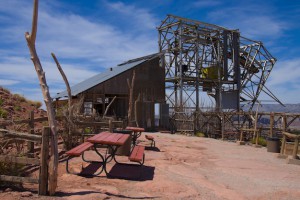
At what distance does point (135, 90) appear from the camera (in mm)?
24516

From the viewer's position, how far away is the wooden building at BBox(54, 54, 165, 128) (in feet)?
76.1

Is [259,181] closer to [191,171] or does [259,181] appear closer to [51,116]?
[191,171]

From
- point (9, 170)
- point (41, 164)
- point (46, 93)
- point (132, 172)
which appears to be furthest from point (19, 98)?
point (41, 164)

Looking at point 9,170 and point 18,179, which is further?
point 9,170

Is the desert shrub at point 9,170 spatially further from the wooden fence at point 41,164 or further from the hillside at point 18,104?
the hillside at point 18,104

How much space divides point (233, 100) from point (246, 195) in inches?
1056

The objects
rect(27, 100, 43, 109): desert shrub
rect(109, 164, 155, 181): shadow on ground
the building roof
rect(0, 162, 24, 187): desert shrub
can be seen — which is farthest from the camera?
rect(27, 100, 43, 109): desert shrub

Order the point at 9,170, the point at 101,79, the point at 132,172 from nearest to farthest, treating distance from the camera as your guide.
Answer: the point at 9,170 < the point at 132,172 < the point at 101,79

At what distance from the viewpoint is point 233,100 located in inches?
1270

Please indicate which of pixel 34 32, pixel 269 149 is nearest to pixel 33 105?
pixel 269 149

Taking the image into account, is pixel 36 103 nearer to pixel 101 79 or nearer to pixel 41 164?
pixel 101 79

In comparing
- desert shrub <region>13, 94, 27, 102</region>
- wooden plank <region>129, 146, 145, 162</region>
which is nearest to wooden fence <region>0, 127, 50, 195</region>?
wooden plank <region>129, 146, 145, 162</region>

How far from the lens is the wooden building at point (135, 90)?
23203 mm

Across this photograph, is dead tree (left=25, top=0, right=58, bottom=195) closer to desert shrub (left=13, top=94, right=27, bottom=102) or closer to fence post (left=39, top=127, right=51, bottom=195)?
fence post (left=39, top=127, right=51, bottom=195)
